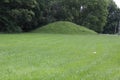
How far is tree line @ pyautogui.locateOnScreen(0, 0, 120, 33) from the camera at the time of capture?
4425 cm

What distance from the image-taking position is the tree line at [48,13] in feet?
145

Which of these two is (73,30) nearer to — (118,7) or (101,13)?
(101,13)

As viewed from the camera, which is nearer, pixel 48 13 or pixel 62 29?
pixel 62 29

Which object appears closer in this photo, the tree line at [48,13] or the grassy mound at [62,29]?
the tree line at [48,13]

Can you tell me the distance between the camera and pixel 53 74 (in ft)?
28.2

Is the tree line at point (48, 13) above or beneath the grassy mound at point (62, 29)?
above

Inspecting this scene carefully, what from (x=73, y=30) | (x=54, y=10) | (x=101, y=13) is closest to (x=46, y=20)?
(x=54, y=10)

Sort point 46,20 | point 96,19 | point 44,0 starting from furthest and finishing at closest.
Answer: point 96,19 < point 46,20 < point 44,0

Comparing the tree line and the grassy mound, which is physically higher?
the tree line

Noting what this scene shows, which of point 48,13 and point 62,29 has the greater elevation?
point 48,13

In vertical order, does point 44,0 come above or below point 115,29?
above

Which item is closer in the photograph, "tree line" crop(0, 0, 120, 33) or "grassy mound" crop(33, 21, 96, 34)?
"tree line" crop(0, 0, 120, 33)

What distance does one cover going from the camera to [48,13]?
54.4 metres

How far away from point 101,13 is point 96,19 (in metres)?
1.77
